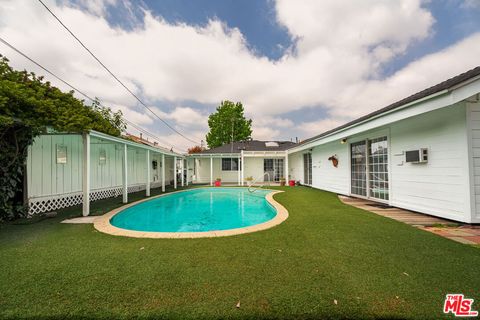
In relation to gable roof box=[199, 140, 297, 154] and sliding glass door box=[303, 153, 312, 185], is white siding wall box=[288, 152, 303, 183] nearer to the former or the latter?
sliding glass door box=[303, 153, 312, 185]

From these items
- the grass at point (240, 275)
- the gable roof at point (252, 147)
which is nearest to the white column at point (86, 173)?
the grass at point (240, 275)

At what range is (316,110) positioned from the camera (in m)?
20.6

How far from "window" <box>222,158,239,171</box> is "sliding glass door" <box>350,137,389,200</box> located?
11.6 metres

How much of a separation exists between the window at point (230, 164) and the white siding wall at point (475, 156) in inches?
623

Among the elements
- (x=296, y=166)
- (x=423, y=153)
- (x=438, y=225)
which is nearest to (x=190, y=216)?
(x=438, y=225)

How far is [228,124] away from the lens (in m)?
34.2

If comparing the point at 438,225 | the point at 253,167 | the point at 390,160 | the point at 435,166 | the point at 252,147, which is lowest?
the point at 438,225

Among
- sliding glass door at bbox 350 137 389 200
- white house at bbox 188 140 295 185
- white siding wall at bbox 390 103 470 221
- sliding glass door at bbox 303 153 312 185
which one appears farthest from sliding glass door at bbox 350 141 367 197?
white house at bbox 188 140 295 185

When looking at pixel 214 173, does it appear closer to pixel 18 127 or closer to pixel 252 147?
pixel 252 147

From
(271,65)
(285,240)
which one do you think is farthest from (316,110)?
(285,240)

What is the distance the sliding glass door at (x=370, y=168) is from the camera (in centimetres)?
729

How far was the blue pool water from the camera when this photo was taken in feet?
20.0

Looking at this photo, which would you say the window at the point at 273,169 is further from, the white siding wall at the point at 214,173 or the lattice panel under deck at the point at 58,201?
the lattice panel under deck at the point at 58,201

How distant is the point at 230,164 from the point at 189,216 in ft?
39.5
